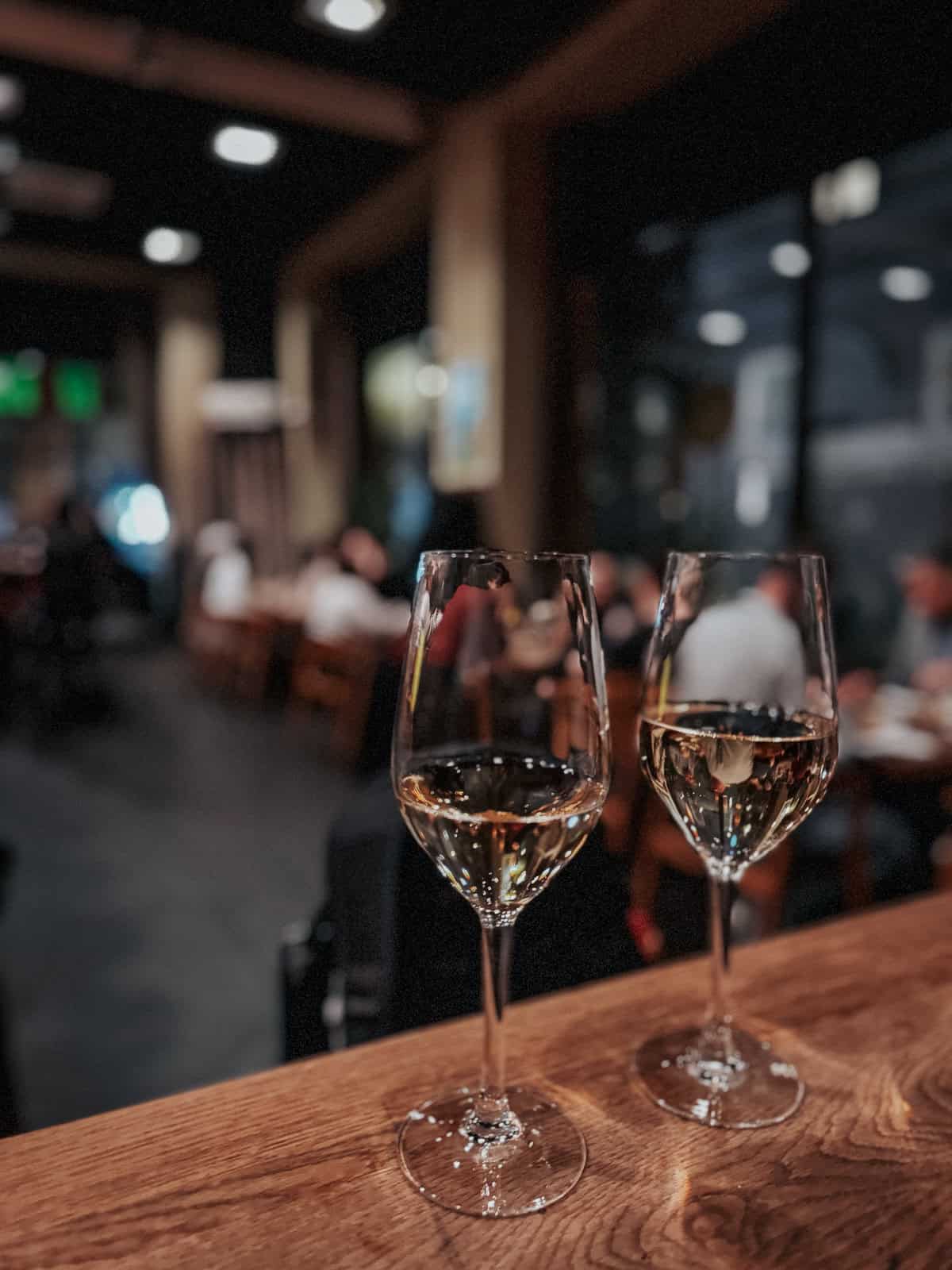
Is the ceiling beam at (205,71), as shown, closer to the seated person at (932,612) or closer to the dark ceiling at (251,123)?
the dark ceiling at (251,123)

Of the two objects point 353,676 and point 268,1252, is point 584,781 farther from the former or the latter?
point 353,676

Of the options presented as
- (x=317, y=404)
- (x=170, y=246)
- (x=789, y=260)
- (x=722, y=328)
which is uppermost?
(x=170, y=246)

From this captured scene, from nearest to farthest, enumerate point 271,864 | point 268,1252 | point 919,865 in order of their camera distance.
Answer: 1. point 268,1252
2. point 919,865
3. point 271,864

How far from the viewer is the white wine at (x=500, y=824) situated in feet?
1.54

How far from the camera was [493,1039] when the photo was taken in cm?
47

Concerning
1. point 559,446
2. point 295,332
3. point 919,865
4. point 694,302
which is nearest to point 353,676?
point 559,446

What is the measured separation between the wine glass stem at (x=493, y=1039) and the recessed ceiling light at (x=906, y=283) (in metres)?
5.23

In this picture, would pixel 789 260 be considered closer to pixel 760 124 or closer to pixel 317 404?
pixel 760 124

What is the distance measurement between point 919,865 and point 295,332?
7.28m

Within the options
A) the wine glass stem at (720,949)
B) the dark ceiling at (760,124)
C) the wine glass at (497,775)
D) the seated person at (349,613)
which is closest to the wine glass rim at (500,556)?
the wine glass at (497,775)

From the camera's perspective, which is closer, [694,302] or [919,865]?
[919,865]

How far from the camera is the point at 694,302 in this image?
16.8 feet

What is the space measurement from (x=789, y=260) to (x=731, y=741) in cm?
439

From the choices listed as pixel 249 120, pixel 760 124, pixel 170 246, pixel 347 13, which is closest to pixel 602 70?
pixel 760 124
